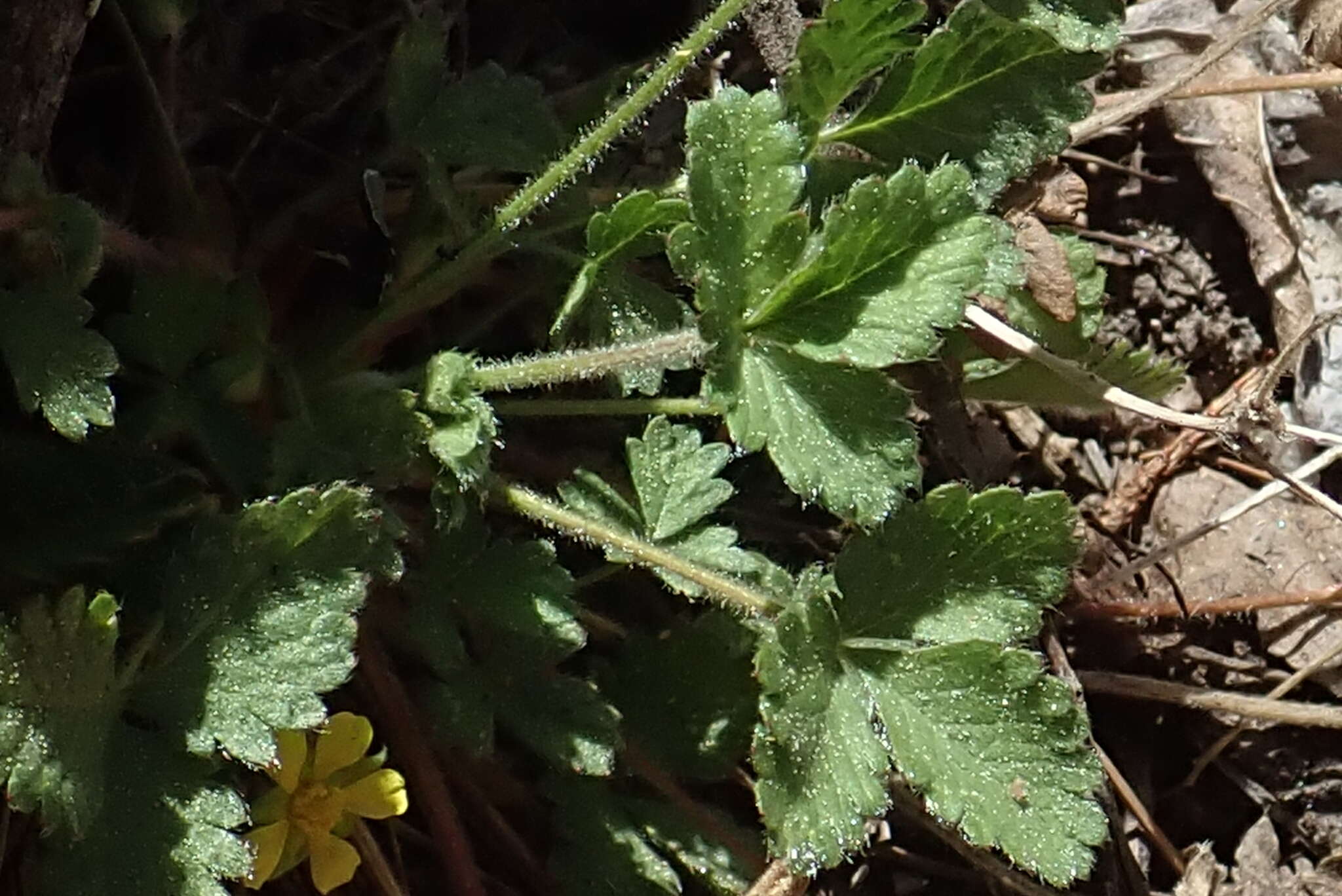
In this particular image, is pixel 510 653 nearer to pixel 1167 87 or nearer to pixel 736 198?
pixel 736 198

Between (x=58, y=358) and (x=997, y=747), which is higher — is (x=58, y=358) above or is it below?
above

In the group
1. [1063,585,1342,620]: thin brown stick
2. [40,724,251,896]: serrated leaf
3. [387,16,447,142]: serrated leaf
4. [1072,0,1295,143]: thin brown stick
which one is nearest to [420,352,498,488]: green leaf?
[387,16,447,142]: serrated leaf

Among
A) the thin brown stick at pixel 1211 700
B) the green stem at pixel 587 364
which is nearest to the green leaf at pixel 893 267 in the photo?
the green stem at pixel 587 364

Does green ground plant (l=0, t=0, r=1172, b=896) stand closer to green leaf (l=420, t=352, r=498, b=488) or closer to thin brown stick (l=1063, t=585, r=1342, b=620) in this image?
green leaf (l=420, t=352, r=498, b=488)

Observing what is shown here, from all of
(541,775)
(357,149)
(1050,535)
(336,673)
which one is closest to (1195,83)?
(1050,535)

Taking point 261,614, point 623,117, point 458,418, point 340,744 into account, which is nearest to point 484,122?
point 623,117
